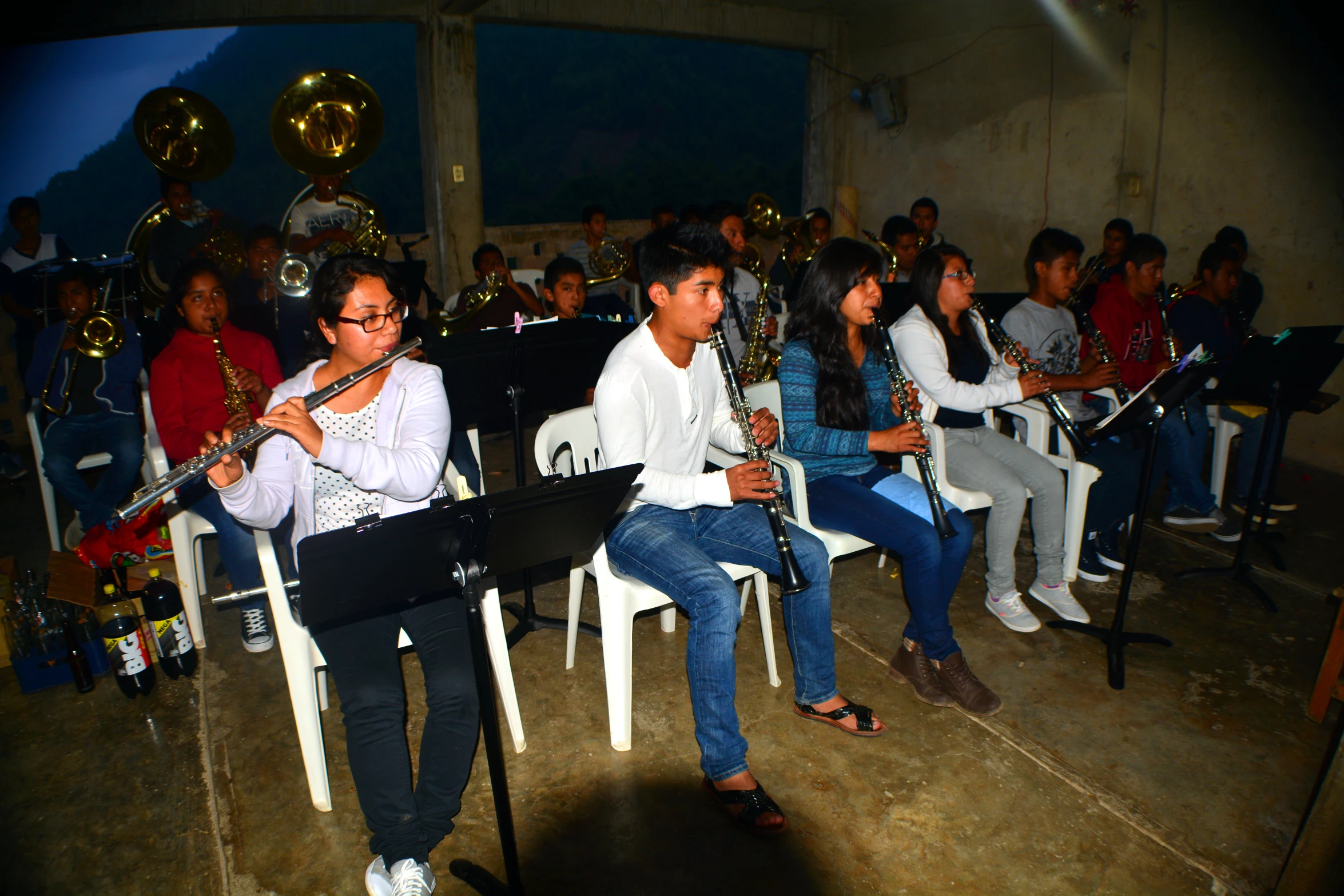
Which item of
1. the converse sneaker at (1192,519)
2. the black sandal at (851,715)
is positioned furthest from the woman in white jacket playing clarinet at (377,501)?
the converse sneaker at (1192,519)

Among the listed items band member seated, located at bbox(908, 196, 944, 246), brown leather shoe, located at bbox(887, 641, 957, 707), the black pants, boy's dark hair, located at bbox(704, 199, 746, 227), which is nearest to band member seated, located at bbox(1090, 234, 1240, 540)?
brown leather shoe, located at bbox(887, 641, 957, 707)

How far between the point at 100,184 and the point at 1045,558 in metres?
41.4

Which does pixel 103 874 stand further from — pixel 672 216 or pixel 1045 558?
pixel 672 216

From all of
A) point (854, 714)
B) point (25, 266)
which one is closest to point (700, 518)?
point (854, 714)

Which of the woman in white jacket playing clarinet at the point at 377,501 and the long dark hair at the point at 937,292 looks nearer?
the woman in white jacket playing clarinet at the point at 377,501

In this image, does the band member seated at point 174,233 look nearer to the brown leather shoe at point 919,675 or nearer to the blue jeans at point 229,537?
the blue jeans at point 229,537

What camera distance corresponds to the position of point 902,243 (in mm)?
6328

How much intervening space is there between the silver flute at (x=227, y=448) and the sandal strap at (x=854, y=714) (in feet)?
5.87

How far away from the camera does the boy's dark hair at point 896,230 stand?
6.37m

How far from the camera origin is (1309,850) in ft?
5.83

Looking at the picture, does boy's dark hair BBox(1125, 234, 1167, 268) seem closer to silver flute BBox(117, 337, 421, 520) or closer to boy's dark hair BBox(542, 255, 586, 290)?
boy's dark hair BBox(542, 255, 586, 290)

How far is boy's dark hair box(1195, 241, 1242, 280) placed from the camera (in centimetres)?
435

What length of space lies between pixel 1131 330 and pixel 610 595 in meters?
3.20

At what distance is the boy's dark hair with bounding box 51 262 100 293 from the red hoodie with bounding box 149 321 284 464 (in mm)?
1401
